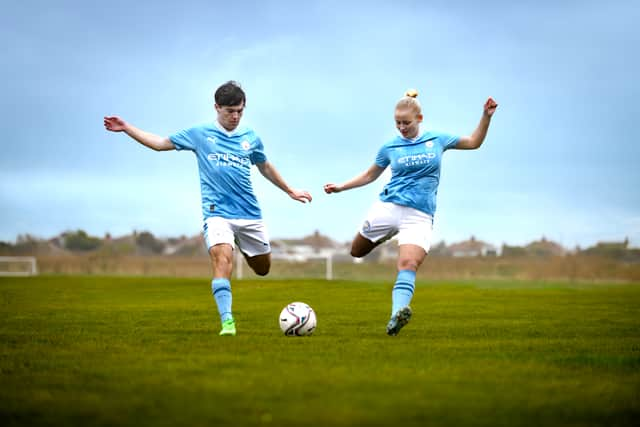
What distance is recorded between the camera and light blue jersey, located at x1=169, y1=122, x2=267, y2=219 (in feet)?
30.8

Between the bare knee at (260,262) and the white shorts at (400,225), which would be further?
the bare knee at (260,262)

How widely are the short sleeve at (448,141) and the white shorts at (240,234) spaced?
2.42 meters

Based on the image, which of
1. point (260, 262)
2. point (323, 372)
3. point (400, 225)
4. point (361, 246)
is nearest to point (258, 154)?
point (260, 262)

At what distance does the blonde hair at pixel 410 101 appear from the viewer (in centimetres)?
959

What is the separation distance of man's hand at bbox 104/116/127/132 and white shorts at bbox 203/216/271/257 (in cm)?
151

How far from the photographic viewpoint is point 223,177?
9.36m

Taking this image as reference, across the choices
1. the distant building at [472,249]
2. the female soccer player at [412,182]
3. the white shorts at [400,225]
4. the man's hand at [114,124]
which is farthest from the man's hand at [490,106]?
the distant building at [472,249]

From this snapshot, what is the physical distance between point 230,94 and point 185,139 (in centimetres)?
78

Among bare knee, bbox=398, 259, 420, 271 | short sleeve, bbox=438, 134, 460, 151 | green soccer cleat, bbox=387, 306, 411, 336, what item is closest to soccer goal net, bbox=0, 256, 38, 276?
bare knee, bbox=398, 259, 420, 271

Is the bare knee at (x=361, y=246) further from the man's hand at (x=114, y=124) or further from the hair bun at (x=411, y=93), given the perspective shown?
the man's hand at (x=114, y=124)

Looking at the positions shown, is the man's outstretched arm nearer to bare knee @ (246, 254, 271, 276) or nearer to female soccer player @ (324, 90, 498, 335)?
bare knee @ (246, 254, 271, 276)

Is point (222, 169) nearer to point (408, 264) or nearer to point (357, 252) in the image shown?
point (357, 252)

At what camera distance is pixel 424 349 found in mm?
7926

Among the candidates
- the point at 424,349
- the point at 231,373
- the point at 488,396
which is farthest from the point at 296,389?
the point at 424,349
